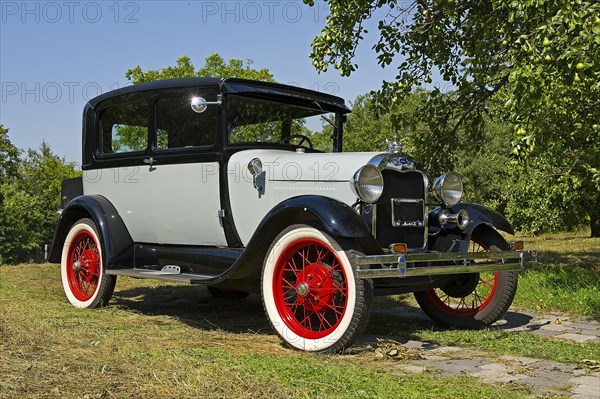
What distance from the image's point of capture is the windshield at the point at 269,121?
589 centimetres

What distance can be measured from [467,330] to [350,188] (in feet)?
5.80

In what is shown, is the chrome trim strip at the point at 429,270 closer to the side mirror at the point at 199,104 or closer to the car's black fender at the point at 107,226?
the side mirror at the point at 199,104

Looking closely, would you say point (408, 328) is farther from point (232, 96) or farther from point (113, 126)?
point (113, 126)

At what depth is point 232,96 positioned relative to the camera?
19.3 ft

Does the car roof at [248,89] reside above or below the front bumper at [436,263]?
above

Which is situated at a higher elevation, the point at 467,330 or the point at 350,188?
the point at 350,188

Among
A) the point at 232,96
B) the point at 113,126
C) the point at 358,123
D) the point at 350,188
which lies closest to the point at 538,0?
the point at 350,188

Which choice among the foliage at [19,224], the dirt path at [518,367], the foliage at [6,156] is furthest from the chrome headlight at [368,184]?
the foliage at [6,156]

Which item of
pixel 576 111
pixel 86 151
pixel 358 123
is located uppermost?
pixel 358 123

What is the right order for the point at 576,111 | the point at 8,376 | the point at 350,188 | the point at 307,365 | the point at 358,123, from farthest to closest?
the point at 358,123, the point at 576,111, the point at 350,188, the point at 307,365, the point at 8,376

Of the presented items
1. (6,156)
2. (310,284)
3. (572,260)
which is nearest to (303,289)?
(310,284)

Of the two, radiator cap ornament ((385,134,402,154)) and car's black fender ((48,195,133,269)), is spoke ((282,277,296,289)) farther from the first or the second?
car's black fender ((48,195,133,269))

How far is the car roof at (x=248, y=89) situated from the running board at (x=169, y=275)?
5.44 feet

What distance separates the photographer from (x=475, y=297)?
6.02 m
